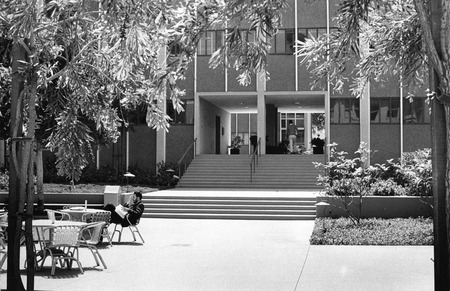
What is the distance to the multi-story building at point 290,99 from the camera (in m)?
34.4

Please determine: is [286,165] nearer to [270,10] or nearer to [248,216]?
[248,216]

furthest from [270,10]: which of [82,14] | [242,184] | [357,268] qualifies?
[242,184]

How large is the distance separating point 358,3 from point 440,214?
3086 mm

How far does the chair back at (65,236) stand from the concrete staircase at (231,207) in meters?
12.6

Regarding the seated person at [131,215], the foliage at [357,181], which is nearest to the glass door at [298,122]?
the foliage at [357,181]

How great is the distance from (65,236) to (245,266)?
3101 millimetres

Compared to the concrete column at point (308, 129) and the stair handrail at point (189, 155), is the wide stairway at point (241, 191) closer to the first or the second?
the stair handrail at point (189, 155)

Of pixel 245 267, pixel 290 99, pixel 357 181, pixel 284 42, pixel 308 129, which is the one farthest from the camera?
pixel 308 129

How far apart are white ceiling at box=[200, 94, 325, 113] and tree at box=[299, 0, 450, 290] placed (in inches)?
873

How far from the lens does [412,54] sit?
11.7 metres

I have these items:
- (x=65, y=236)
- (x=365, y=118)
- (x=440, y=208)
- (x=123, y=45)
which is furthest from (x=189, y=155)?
(x=440, y=208)

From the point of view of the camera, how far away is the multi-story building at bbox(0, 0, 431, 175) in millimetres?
34406

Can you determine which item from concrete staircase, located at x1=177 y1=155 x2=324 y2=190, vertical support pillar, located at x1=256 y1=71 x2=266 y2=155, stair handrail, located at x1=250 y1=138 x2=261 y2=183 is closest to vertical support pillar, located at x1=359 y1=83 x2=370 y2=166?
A: concrete staircase, located at x1=177 y1=155 x2=324 y2=190

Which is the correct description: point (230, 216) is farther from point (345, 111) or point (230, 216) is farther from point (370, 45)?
point (345, 111)
